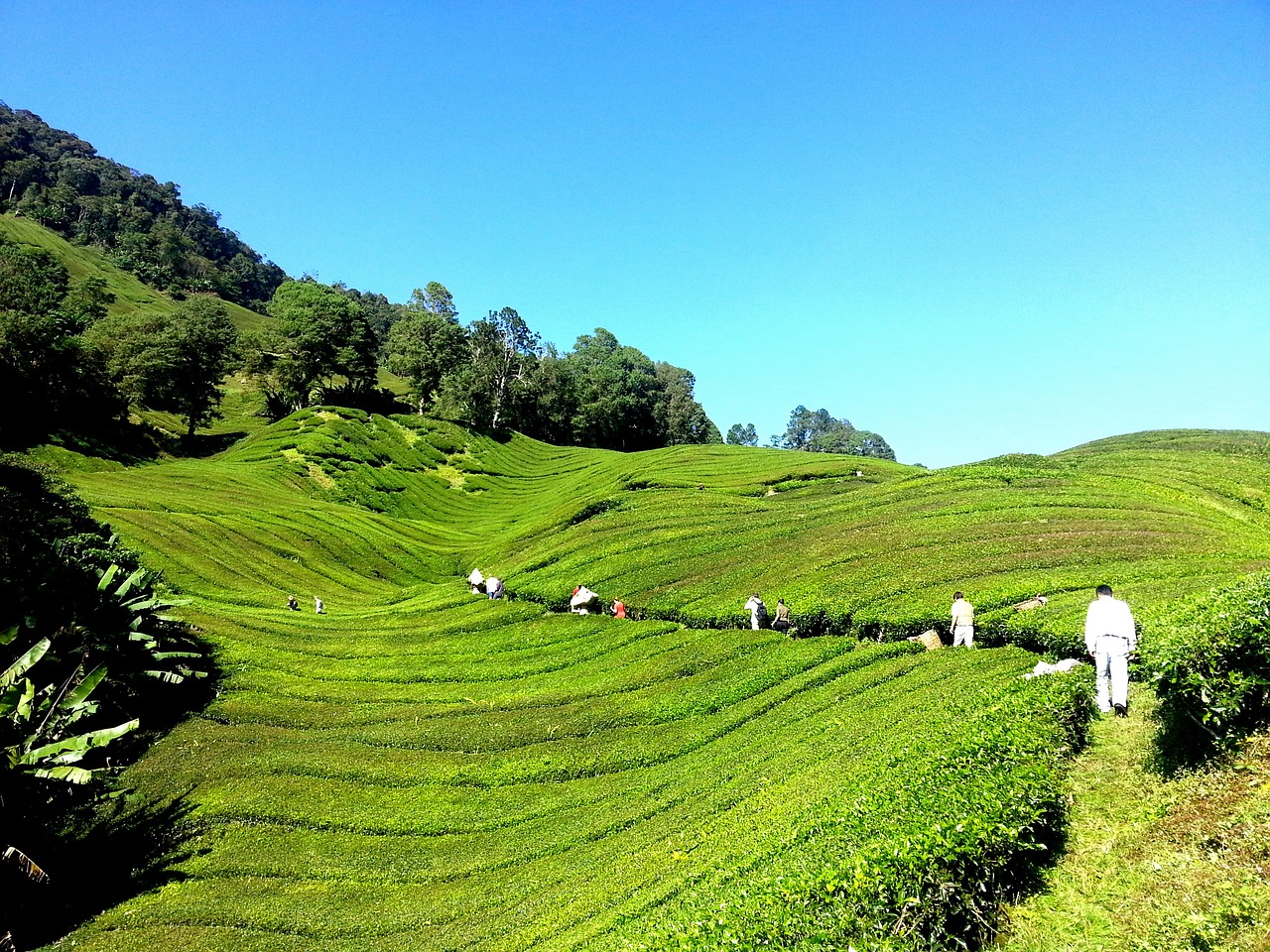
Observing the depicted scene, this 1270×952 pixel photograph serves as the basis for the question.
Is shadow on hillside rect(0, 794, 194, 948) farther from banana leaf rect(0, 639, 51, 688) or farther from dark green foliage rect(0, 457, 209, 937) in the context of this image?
banana leaf rect(0, 639, 51, 688)

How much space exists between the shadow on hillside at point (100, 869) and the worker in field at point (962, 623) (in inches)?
880

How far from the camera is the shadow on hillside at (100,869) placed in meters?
15.6

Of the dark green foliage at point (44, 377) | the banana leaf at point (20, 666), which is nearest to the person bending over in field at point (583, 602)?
the banana leaf at point (20, 666)

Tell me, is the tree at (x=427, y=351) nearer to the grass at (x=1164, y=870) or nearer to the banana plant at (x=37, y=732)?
the banana plant at (x=37, y=732)

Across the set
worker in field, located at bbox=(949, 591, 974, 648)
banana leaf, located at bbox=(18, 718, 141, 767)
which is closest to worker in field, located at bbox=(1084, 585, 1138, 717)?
worker in field, located at bbox=(949, 591, 974, 648)

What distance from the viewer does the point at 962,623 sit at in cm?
2195

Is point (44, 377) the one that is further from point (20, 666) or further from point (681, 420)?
point (681, 420)

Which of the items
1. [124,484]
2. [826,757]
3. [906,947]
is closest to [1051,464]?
[826,757]

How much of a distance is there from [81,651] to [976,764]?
85.4ft

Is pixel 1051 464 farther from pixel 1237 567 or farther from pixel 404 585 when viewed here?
pixel 404 585

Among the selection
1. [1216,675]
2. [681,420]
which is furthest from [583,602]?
[681,420]

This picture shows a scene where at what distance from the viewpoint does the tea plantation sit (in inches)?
394

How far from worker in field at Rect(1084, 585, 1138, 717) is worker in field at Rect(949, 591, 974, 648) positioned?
27.1 ft

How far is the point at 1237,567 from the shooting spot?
22.7m
